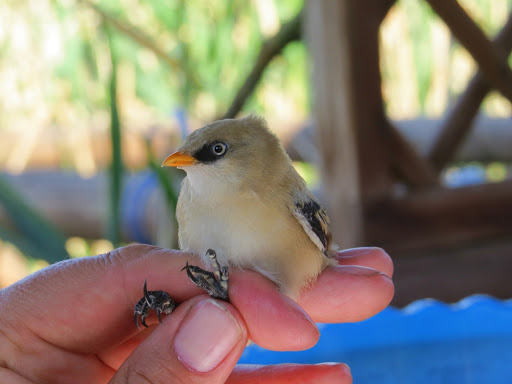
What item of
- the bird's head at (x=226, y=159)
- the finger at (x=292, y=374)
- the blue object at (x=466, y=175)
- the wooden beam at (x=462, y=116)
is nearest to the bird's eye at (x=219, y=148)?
the bird's head at (x=226, y=159)

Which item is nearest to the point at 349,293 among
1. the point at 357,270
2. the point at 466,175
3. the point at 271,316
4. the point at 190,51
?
the point at 357,270

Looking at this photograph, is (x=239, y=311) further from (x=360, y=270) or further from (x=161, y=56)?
(x=161, y=56)

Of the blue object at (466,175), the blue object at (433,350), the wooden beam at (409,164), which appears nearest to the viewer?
the blue object at (433,350)

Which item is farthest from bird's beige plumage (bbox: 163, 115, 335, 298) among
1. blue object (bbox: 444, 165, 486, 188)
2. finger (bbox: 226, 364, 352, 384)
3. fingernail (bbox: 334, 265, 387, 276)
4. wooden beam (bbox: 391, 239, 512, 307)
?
blue object (bbox: 444, 165, 486, 188)

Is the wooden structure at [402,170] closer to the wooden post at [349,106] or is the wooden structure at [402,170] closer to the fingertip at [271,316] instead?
the wooden post at [349,106]

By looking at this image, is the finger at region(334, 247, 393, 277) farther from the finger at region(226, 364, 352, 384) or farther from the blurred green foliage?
the blurred green foliage

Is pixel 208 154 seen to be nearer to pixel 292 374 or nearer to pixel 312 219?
pixel 312 219
